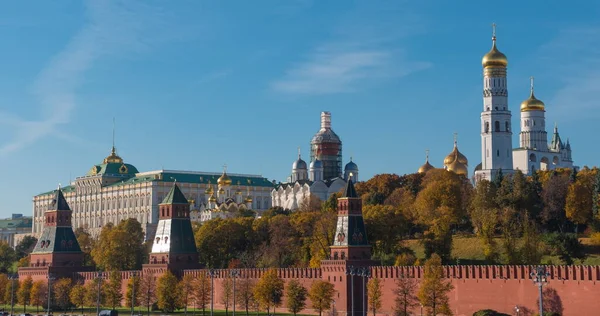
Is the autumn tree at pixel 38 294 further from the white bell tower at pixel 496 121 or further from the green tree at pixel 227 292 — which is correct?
the white bell tower at pixel 496 121

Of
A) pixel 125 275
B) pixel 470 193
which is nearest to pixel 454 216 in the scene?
pixel 470 193

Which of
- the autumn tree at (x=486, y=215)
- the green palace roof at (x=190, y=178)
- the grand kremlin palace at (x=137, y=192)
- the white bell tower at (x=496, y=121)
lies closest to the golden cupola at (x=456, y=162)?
the white bell tower at (x=496, y=121)

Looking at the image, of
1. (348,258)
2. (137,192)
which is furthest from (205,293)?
(137,192)

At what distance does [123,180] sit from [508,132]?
238ft

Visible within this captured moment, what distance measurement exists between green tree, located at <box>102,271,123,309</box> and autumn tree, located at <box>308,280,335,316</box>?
808 inches

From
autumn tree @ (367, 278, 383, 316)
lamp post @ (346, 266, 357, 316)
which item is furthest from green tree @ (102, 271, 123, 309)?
autumn tree @ (367, 278, 383, 316)

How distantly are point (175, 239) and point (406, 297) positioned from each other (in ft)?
90.1

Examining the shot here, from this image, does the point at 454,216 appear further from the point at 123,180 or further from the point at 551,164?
the point at 123,180

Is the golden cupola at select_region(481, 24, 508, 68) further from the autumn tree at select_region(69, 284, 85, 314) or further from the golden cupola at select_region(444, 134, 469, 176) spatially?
the autumn tree at select_region(69, 284, 85, 314)

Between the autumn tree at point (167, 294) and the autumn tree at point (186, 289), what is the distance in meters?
0.47

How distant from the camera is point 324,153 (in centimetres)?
15525

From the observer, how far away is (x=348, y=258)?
79.2m

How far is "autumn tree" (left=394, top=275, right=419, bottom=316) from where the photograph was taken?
73312 millimetres

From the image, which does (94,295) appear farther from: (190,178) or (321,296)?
(190,178)
